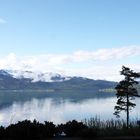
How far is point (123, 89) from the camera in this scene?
3164cm

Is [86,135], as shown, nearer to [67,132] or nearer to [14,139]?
[67,132]

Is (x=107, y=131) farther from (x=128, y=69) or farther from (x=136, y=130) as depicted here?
(x=128, y=69)

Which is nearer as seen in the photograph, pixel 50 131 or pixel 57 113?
pixel 50 131

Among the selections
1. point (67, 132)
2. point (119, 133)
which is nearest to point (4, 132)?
point (67, 132)

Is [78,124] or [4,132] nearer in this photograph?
[4,132]

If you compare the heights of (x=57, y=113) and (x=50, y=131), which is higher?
(x=50, y=131)

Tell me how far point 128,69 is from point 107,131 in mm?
19524

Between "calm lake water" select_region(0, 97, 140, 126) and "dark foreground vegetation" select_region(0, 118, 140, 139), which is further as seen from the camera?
"calm lake water" select_region(0, 97, 140, 126)

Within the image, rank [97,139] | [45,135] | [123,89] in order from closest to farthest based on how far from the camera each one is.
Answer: [97,139]
[45,135]
[123,89]

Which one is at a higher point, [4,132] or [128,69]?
[128,69]

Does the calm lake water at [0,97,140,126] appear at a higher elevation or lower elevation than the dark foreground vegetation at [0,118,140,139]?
lower

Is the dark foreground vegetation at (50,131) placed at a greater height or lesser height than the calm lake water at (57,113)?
greater

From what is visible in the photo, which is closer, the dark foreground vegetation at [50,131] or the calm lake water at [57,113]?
the dark foreground vegetation at [50,131]

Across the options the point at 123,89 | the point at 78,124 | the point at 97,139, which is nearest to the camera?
the point at 97,139
